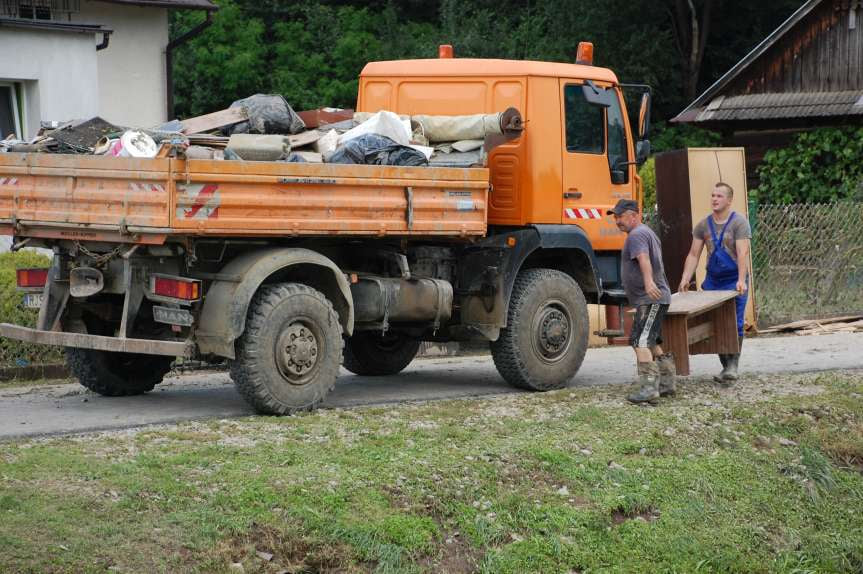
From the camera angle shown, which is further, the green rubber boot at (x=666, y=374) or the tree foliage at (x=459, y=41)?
the tree foliage at (x=459, y=41)

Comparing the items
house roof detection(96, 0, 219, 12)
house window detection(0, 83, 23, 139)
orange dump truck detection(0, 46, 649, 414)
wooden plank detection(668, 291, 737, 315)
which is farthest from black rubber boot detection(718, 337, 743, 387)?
house roof detection(96, 0, 219, 12)

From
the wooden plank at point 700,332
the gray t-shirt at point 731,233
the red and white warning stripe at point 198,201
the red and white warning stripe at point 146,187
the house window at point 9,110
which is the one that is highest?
the house window at point 9,110

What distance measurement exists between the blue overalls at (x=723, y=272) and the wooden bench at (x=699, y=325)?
0.12 meters

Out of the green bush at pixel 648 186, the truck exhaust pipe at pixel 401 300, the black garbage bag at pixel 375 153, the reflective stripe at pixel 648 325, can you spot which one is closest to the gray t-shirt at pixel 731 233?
the reflective stripe at pixel 648 325

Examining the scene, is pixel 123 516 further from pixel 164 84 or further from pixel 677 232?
pixel 164 84

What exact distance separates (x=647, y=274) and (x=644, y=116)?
188cm

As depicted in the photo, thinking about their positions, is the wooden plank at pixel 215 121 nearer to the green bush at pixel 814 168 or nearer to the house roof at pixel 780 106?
the green bush at pixel 814 168

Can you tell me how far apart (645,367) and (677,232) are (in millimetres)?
5717

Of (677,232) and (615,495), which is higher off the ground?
(677,232)

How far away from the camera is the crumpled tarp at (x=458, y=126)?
11016mm

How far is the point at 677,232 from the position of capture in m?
15.8

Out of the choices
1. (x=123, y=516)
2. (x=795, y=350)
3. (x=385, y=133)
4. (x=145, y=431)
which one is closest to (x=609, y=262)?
(x=385, y=133)

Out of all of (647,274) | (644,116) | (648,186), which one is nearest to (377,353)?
(647,274)

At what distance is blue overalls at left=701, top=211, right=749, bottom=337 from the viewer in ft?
37.8
